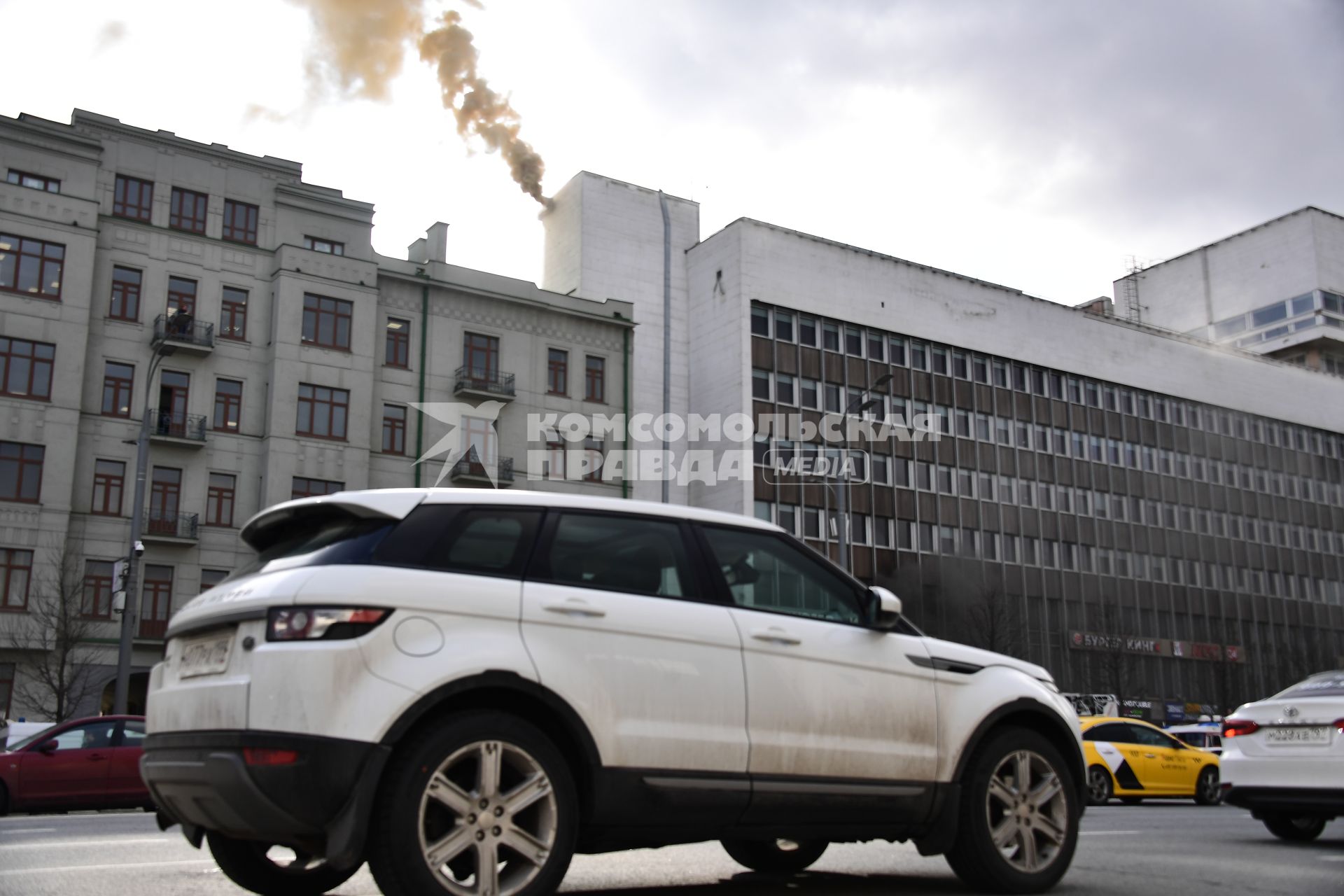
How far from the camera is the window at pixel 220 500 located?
4062 centimetres

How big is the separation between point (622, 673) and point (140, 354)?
38981 millimetres

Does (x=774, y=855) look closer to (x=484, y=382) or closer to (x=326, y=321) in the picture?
(x=326, y=321)

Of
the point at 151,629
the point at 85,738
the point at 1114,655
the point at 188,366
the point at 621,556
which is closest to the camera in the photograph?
the point at 621,556

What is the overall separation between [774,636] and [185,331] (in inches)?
1513

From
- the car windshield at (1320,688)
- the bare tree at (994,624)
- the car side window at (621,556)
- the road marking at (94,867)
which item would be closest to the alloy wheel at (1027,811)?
the car side window at (621,556)

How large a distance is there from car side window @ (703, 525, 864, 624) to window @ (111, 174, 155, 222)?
39.5 meters

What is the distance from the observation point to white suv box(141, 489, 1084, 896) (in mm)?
4879

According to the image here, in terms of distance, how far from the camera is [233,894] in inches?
250

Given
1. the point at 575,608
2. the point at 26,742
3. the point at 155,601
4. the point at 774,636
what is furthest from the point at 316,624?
the point at 155,601

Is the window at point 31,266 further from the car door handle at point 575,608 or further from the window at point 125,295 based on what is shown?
the car door handle at point 575,608

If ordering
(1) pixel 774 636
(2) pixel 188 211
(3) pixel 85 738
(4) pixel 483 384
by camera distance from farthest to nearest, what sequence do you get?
(4) pixel 483 384 → (2) pixel 188 211 → (3) pixel 85 738 → (1) pixel 774 636

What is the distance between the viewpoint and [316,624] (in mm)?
4934

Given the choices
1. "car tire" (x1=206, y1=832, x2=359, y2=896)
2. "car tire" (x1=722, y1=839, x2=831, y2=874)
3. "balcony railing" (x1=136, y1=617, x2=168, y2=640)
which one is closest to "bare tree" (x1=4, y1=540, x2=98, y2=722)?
"balcony railing" (x1=136, y1=617, x2=168, y2=640)

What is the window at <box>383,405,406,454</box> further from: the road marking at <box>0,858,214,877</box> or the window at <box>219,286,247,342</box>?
the road marking at <box>0,858,214,877</box>
